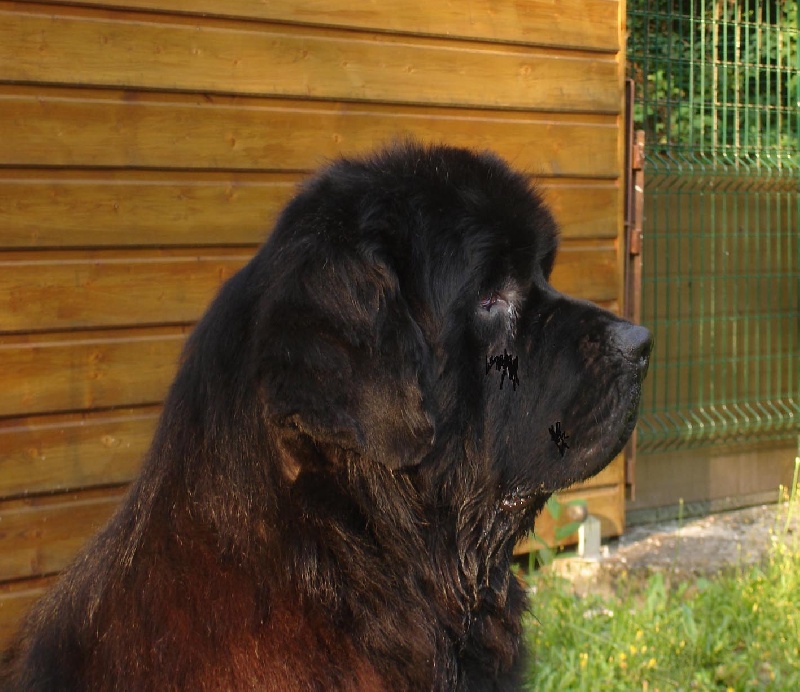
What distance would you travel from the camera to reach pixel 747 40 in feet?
21.8

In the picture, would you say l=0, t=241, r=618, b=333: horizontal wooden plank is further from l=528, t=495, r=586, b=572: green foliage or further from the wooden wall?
l=528, t=495, r=586, b=572: green foliage

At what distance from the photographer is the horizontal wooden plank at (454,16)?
4258 millimetres

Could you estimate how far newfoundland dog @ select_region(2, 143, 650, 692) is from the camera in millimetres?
2109

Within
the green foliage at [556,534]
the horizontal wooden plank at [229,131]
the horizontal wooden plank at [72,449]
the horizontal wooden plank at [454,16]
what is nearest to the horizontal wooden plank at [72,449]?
the horizontal wooden plank at [72,449]

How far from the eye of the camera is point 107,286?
407cm

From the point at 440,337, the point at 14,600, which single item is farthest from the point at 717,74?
the point at 14,600

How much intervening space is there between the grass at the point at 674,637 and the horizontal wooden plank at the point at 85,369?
6.13 ft

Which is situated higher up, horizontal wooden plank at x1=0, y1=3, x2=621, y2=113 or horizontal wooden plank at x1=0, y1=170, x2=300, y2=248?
horizontal wooden plank at x1=0, y1=3, x2=621, y2=113

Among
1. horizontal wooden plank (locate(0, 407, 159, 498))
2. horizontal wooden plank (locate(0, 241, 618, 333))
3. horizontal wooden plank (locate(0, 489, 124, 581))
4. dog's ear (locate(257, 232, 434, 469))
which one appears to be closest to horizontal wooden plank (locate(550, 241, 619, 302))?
horizontal wooden plank (locate(0, 241, 618, 333))

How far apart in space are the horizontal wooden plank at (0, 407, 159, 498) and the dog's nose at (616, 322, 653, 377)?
6.94 feet

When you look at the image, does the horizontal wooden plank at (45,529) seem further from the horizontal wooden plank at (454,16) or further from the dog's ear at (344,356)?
the dog's ear at (344,356)

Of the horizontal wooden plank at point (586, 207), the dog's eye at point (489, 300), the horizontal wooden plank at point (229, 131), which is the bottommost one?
the dog's eye at point (489, 300)

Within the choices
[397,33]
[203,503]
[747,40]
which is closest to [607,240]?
[397,33]

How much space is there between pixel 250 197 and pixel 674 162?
3.17m
